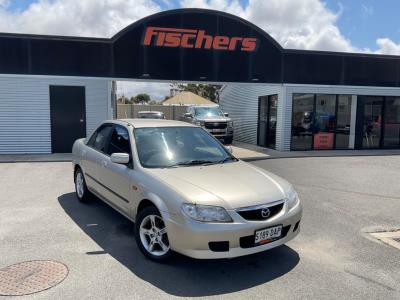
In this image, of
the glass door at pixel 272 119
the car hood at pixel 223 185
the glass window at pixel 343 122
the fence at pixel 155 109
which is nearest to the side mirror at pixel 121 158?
the car hood at pixel 223 185

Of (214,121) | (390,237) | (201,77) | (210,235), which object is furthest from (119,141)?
(214,121)

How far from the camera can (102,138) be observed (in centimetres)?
582

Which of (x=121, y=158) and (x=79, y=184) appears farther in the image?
(x=79, y=184)

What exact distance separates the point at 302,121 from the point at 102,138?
10.9 m

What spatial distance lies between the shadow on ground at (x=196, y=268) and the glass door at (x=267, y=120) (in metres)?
11.5

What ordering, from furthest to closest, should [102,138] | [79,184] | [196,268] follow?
[79,184], [102,138], [196,268]

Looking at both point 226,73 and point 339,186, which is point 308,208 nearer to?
point 339,186

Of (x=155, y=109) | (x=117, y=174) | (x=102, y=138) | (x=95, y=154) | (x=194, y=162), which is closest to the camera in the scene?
(x=194, y=162)

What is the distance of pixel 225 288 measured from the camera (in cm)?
348

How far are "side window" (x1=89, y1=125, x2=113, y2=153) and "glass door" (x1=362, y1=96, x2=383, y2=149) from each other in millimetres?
12907

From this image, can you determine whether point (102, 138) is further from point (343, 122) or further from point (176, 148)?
point (343, 122)

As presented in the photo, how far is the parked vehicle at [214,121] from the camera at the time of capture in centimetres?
1675

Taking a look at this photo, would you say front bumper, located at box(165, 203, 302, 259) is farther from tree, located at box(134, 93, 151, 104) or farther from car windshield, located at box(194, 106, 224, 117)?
tree, located at box(134, 93, 151, 104)

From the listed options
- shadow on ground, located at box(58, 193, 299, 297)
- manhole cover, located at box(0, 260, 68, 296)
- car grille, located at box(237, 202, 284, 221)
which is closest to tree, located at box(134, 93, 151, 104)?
shadow on ground, located at box(58, 193, 299, 297)
